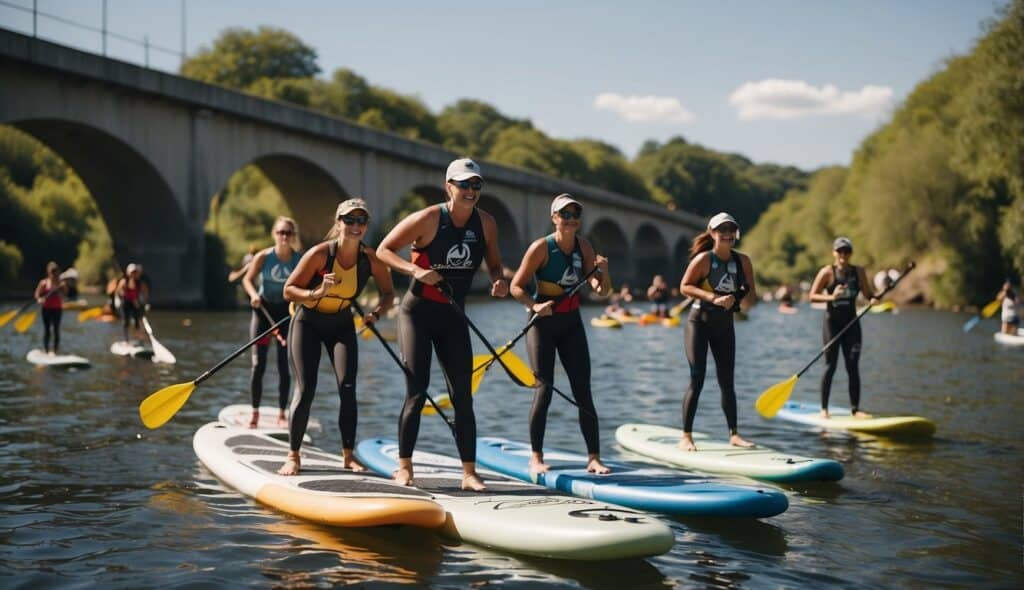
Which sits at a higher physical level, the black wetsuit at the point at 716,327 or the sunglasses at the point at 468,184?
the sunglasses at the point at 468,184

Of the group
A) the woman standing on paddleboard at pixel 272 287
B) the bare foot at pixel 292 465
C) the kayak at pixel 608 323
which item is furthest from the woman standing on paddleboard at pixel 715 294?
the kayak at pixel 608 323

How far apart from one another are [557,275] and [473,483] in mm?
1760

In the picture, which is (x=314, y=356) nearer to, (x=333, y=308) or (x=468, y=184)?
(x=333, y=308)

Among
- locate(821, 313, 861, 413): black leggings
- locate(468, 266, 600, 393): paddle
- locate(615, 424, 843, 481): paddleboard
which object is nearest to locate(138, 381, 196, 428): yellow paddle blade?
locate(468, 266, 600, 393): paddle

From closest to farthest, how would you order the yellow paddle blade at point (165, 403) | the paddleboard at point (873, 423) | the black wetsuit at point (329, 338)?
the black wetsuit at point (329, 338), the yellow paddle blade at point (165, 403), the paddleboard at point (873, 423)

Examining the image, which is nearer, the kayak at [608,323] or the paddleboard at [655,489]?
the paddleboard at [655,489]

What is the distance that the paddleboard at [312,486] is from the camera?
20.1 feet

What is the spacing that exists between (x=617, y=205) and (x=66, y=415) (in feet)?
234

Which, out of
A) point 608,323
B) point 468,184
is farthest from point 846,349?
point 608,323

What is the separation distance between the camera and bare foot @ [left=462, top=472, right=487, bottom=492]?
6.82 meters

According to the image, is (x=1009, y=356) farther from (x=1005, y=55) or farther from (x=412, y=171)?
(x=412, y=171)

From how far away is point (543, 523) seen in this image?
19.2 feet

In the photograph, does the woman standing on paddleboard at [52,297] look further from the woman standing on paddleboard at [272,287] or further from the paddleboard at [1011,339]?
the paddleboard at [1011,339]

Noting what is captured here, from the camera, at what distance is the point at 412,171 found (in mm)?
50906
